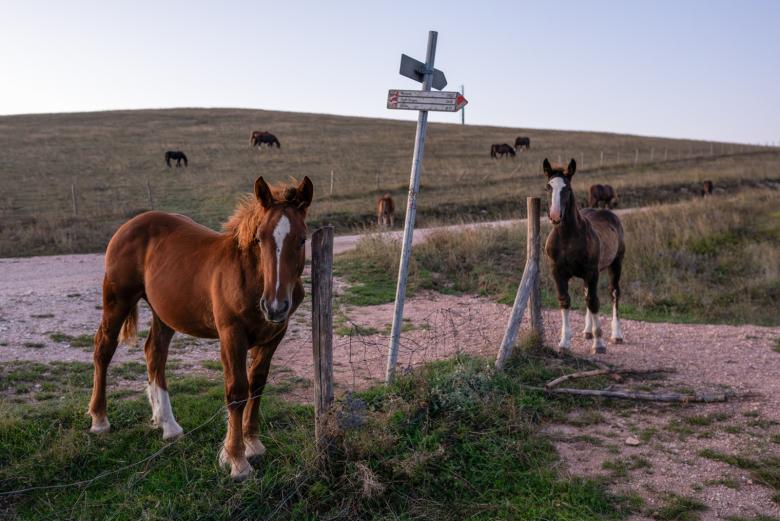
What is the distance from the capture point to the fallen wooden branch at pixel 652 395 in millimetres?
6008

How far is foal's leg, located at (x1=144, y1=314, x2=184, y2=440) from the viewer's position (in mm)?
5199

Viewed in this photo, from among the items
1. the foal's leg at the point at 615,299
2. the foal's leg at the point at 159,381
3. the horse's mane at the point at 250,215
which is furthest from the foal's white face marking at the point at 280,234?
the foal's leg at the point at 615,299

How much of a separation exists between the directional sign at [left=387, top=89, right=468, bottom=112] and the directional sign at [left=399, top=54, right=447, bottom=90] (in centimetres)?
18

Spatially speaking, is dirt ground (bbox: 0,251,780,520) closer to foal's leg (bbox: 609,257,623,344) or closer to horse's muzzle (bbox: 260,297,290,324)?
foal's leg (bbox: 609,257,623,344)

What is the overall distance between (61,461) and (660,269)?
12.1 m

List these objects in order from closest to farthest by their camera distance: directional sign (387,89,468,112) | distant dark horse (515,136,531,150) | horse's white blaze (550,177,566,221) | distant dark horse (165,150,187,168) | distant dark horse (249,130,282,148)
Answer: directional sign (387,89,468,112)
horse's white blaze (550,177,566,221)
distant dark horse (165,150,187,168)
distant dark horse (249,130,282,148)
distant dark horse (515,136,531,150)

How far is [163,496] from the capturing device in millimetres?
4340

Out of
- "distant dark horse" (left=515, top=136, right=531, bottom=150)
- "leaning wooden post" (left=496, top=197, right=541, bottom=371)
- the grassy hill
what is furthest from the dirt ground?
"distant dark horse" (left=515, top=136, right=531, bottom=150)

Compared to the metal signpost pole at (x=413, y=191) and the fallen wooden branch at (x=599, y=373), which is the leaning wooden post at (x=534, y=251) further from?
the metal signpost pole at (x=413, y=191)

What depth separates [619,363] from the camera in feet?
24.3

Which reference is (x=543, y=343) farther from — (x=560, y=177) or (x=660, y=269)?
(x=660, y=269)

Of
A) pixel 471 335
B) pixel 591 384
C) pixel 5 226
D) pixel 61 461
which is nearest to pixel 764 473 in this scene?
pixel 591 384

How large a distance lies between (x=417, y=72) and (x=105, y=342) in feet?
12.3

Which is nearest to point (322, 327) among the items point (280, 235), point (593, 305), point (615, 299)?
point (280, 235)
